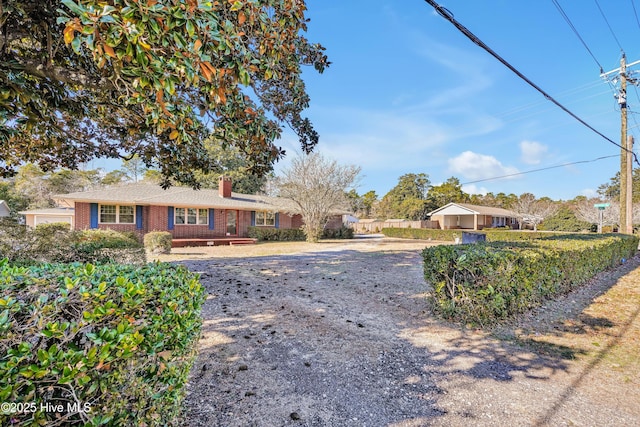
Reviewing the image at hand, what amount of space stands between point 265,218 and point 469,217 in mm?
30820

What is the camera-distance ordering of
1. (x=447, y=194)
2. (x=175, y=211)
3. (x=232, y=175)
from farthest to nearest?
(x=447, y=194)
(x=232, y=175)
(x=175, y=211)

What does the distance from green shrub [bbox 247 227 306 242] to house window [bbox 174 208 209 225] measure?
311cm

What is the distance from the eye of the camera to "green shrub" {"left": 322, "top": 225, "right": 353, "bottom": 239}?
74.4ft

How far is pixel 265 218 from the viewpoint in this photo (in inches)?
826

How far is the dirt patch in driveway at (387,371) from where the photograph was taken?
7.89 ft

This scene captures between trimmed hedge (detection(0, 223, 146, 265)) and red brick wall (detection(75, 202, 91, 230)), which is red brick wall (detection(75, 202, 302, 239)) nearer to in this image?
red brick wall (detection(75, 202, 91, 230))

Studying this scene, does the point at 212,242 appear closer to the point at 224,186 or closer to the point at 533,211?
the point at 224,186

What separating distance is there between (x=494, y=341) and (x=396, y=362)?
162 centimetres

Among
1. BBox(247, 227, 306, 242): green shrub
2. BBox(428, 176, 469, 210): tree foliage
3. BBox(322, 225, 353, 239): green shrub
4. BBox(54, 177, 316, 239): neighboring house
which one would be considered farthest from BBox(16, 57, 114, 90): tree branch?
BBox(428, 176, 469, 210): tree foliage

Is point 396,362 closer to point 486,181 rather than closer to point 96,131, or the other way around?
point 96,131

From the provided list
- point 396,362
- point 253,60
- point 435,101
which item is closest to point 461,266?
point 396,362

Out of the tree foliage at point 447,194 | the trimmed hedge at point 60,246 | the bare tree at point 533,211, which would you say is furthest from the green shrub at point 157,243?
the bare tree at point 533,211

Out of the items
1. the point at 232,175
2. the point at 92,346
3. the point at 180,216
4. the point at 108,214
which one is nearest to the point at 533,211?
the point at 232,175

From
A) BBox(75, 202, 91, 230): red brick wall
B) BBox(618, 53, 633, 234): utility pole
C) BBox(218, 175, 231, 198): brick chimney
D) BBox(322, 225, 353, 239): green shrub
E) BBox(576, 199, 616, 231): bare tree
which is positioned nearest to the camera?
BBox(618, 53, 633, 234): utility pole
